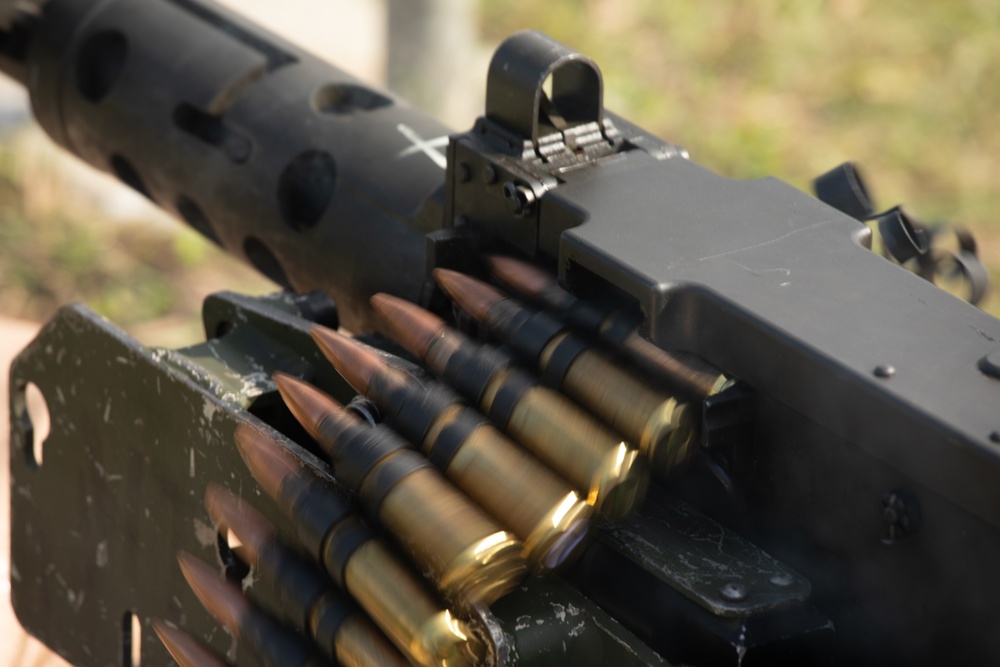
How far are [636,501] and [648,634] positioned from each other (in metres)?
0.20

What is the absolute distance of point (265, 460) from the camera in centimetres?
238

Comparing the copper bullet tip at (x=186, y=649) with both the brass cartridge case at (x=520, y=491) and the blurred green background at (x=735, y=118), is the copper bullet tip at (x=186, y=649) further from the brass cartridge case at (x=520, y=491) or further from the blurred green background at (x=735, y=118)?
the blurred green background at (x=735, y=118)

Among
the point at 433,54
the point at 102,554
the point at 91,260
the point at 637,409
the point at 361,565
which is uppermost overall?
the point at 637,409

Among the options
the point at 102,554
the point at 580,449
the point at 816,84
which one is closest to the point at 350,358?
the point at 580,449

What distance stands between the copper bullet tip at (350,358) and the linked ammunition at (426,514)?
0.35 feet

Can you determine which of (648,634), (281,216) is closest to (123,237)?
(281,216)

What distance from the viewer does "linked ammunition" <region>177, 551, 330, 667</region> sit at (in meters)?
2.33

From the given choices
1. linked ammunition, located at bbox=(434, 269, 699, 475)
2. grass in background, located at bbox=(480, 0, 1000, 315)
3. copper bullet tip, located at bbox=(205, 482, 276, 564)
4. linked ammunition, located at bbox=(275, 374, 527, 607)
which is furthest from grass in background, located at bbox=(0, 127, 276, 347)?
linked ammunition, located at bbox=(275, 374, 527, 607)

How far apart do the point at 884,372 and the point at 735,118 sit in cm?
678

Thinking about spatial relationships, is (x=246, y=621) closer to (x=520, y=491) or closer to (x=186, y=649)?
(x=186, y=649)

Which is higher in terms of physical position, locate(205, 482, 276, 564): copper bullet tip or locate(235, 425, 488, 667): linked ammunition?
locate(235, 425, 488, 667): linked ammunition

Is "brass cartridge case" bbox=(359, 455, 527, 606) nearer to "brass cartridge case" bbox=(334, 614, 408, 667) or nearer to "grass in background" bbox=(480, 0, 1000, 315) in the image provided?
"brass cartridge case" bbox=(334, 614, 408, 667)

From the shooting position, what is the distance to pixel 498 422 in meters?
2.34

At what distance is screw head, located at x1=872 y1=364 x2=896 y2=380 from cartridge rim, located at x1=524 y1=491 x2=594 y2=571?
1.57ft
